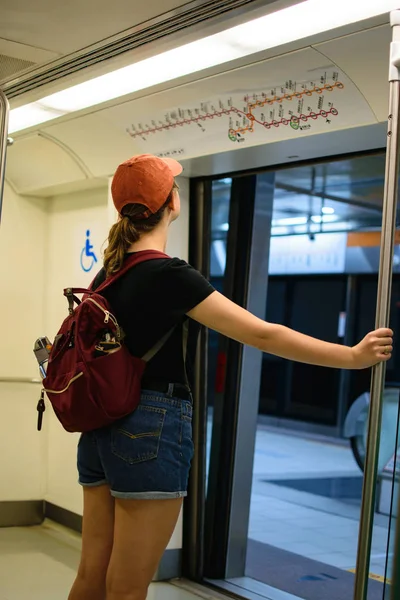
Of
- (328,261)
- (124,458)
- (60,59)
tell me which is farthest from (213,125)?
(328,261)

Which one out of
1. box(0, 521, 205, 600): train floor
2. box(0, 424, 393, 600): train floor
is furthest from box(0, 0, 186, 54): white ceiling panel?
box(0, 521, 205, 600): train floor

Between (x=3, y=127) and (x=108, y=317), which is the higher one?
(x=3, y=127)

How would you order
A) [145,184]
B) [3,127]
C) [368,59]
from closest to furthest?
1. [145,184]
2. [368,59]
3. [3,127]

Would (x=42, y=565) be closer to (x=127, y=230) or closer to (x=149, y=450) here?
(x=149, y=450)

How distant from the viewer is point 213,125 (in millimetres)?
3541

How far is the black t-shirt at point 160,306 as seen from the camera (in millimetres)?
2157

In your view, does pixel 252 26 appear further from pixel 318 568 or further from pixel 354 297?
pixel 354 297

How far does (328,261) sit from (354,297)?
706mm

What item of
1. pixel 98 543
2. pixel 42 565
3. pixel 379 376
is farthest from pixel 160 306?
pixel 42 565

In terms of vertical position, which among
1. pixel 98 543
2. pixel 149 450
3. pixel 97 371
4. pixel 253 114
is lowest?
pixel 98 543

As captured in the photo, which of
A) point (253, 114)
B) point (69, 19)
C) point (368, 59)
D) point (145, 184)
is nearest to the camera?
point (145, 184)

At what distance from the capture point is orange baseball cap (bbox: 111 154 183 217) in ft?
7.50

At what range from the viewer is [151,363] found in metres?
2.25

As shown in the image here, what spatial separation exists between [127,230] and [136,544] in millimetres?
875
